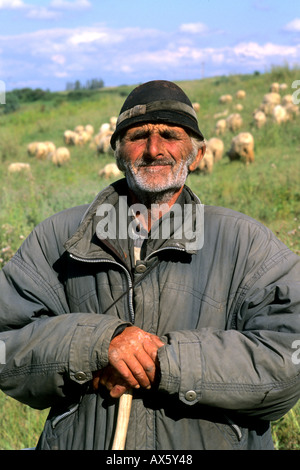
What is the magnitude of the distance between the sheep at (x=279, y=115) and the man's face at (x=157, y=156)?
16615mm

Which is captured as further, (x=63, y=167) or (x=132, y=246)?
(x=63, y=167)

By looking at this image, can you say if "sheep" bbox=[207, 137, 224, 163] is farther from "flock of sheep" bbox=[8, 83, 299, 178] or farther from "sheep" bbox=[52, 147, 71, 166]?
"sheep" bbox=[52, 147, 71, 166]

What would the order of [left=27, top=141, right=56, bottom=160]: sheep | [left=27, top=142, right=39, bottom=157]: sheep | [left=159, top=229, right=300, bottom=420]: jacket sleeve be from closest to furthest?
[left=159, top=229, right=300, bottom=420]: jacket sleeve
[left=27, top=141, right=56, bottom=160]: sheep
[left=27, top=142, right=39, bottom=157]: sheep

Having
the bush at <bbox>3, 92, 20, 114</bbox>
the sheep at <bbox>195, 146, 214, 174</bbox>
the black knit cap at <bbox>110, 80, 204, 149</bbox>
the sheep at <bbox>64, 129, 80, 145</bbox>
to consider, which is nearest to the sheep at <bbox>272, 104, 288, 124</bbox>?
the sheep at <bbox>195, 146, 214, 174</bbox>

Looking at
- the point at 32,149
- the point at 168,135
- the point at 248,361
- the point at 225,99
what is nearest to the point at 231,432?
the point at 248,361

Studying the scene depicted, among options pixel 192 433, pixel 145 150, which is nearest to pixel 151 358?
pixel 192 433

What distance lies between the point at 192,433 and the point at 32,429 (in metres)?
2.32

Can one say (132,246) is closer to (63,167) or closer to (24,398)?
(24,398)

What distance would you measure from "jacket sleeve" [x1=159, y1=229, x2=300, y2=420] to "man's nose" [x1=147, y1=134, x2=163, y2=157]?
727mm

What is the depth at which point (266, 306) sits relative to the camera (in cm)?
225

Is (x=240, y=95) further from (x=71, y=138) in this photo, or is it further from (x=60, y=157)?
(x=60, y=157)

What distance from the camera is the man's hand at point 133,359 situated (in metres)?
2.09

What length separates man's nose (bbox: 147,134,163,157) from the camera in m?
2.42

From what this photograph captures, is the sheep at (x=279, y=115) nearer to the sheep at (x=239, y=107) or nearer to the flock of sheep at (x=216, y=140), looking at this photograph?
the flock of sheep at (x=216, y=140)
